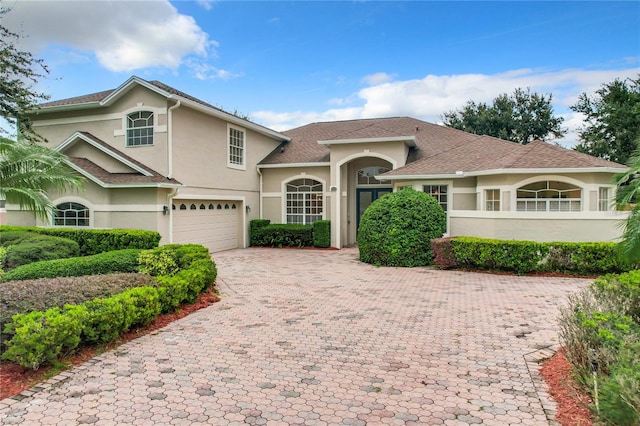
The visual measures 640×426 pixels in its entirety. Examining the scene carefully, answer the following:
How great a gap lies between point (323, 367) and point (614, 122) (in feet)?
87.0

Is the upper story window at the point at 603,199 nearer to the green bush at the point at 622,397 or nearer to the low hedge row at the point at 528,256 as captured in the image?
the low hedge row at the point at 528,256

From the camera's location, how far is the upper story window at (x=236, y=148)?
16719 millimetres

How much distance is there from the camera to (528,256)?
10.9m

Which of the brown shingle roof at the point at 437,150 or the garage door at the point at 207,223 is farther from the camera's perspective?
the garage door at the point at 207,223

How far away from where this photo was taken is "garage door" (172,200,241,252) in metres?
14.1

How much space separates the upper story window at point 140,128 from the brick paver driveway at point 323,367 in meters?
8.00

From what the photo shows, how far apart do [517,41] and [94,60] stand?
549 inches

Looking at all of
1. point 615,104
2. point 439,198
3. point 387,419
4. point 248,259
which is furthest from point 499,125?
point 387,419

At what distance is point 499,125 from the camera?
106ft

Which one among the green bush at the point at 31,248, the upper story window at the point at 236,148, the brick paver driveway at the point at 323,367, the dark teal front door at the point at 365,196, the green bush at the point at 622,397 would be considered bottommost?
the brick paver driveway at the point at 323,367

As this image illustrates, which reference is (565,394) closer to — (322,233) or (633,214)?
(633,214)

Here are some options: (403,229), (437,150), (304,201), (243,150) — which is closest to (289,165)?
(304,201)

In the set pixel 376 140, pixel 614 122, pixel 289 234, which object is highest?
pixel 614 122

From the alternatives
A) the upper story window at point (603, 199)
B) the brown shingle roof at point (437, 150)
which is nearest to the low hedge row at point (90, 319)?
the brown shingle roof at point (437, 150)
